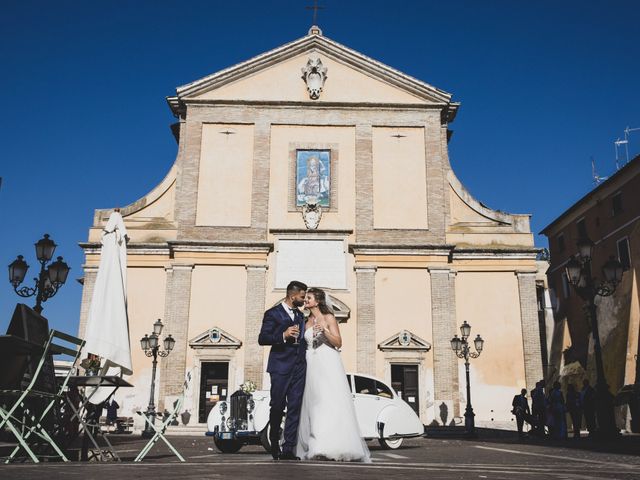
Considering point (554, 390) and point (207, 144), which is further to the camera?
point (207, 144)

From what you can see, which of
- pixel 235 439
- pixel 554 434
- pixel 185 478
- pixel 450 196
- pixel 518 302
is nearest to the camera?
pixel 185 478

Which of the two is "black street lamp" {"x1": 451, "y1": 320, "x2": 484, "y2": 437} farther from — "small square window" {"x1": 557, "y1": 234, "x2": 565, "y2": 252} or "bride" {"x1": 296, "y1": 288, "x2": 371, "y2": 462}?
"bride" {"x1": 296, "y1": 288, "x2": 371, "y2": 462}

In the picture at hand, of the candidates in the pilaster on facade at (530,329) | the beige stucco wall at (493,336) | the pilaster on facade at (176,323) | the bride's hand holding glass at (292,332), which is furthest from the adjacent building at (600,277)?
the bride's hand holding glass at (292,332)

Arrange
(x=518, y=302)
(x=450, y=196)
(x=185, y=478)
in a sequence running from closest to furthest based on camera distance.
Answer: (x=185, y=478) → (x=518, y=302) → (x=450, y=196)

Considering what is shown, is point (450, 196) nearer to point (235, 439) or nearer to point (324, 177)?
point (324, 177)

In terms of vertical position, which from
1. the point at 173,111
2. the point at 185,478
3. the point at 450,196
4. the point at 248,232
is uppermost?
the point at 173,111

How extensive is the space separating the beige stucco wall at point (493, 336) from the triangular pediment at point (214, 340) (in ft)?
27.8

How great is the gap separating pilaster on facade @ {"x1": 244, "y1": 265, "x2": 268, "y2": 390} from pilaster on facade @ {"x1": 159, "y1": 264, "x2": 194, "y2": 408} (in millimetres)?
2226

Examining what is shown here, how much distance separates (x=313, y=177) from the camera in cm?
2778

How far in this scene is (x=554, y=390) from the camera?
1869 cm

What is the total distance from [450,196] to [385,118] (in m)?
4.25

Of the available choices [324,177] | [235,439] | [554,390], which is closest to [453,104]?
[324,177]

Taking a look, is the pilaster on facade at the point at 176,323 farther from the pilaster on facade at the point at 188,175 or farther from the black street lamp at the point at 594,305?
the black street lamp at the point at 594,305

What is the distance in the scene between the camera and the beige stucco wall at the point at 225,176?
27.2m
